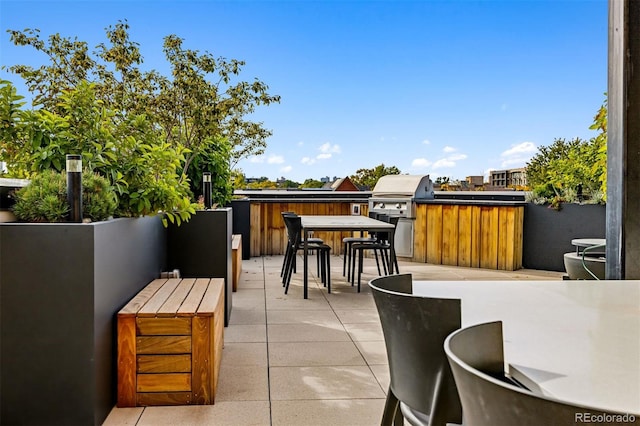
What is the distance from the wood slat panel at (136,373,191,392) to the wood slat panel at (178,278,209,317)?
1.08 feet

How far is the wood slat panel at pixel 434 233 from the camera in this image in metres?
8.17

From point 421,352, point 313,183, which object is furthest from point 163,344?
point 313,183

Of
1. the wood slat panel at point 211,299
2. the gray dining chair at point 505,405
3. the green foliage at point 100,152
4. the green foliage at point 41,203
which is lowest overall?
the wood slat panel at point 211,299

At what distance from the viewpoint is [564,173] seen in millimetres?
7492

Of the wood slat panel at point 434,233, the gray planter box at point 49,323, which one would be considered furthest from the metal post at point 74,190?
the wood slat panel at point 434,233

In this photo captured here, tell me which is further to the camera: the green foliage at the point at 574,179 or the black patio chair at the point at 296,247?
the green foliage at the point at 574,179

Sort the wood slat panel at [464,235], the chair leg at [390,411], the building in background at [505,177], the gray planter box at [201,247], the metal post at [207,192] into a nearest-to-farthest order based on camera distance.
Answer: the chair leg at [390,411], the gray planter box at [201,247], the metal post at [207,192], the wood slat panel at [464,235], the building in background at [505,177]

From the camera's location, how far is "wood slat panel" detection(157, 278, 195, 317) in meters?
2.67

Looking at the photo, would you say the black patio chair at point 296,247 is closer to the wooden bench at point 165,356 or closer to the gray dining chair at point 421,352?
the wooden bench at point 165,356


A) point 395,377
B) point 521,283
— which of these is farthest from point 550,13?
point 395,377

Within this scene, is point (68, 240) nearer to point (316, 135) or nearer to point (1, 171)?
point (1, 171)

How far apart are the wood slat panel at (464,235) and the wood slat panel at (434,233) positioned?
327 mm

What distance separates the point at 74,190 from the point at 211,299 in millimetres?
985

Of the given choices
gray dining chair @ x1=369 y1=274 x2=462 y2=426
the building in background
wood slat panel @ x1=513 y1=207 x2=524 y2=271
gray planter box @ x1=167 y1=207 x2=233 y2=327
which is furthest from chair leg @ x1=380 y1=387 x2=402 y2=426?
the building in background
